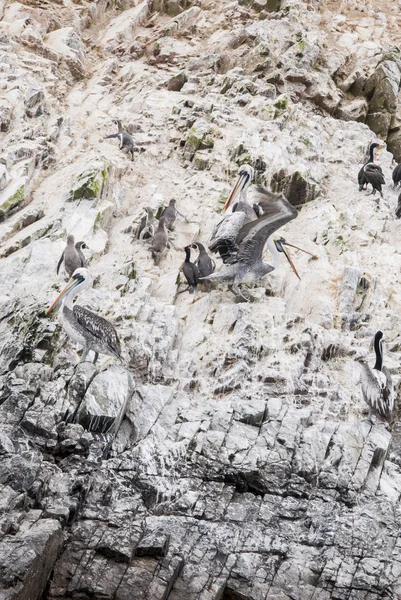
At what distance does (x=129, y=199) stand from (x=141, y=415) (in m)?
7.45

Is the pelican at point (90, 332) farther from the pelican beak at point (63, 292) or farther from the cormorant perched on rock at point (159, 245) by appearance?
the cormorant perched on rock at point (159, 245)

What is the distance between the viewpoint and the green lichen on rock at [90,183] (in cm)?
1489

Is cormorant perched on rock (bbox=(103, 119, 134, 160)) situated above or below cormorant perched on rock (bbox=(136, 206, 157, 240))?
above

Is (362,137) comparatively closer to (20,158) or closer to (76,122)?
(76,122)

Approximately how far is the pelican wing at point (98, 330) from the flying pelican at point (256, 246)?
8.62 ft

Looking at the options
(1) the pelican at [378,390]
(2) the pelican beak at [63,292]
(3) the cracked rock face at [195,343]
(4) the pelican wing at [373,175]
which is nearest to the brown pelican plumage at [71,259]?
(3) the cracked rock face at [195,343]

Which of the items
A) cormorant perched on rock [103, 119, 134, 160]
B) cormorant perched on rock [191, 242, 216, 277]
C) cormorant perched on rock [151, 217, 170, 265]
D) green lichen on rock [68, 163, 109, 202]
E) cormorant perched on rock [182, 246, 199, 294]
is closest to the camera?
cormorant perched on rock [182, 246, 199, 294]

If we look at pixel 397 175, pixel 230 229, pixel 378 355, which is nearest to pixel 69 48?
pixel 397 175

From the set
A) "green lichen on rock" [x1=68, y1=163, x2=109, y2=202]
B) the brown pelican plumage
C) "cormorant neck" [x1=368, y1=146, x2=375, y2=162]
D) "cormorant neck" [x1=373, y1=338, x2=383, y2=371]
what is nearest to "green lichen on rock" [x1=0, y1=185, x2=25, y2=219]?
"green lichen on rock" [x1=68, y1=163, x2=109, y2=202]

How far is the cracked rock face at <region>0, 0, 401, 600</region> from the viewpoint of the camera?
7582 millimetres

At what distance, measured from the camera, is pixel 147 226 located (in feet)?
47.6

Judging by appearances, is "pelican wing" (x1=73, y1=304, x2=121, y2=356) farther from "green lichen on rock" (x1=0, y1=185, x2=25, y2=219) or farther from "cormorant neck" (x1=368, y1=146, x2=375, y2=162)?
"cormorant neck" (x1=368, y1=146, x2=375, y2=162)

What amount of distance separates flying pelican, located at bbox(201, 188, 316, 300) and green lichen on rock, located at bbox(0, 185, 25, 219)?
515 cm

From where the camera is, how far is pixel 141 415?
983 cm
